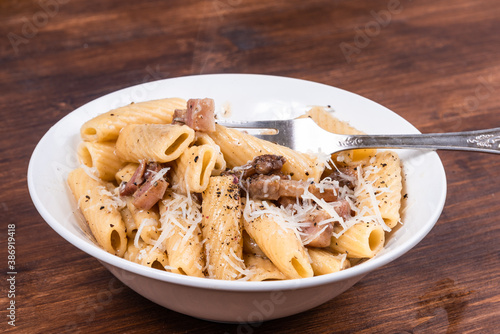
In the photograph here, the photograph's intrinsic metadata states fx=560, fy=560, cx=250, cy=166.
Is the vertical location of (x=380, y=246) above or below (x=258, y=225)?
below

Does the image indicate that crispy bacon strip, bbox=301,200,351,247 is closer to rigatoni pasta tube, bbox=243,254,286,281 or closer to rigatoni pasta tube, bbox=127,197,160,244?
rigatoni pasta tube, bbox=243,254,286,281

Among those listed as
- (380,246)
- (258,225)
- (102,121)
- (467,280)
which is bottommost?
(467,280)

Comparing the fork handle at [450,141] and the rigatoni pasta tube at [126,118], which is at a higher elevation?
the rigatoni pasta tube at [126,118]

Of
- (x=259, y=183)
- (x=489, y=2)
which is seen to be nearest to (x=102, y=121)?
(x=259, y=183)

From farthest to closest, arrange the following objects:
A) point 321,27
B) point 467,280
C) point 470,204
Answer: point 321,27, point 470,204, point 467,280

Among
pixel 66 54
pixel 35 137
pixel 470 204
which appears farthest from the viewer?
pixel 66 54

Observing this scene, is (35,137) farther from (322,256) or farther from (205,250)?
(322,256)

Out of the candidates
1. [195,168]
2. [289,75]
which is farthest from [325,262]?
[289,75]

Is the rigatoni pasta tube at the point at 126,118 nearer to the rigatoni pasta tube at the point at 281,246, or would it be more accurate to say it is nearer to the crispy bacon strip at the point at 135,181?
the crispy bacon strip at the point at 135,181

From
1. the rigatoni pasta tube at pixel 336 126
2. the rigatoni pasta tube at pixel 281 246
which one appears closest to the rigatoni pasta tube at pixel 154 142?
the rigatoni pasta tube at pixel 281 246
